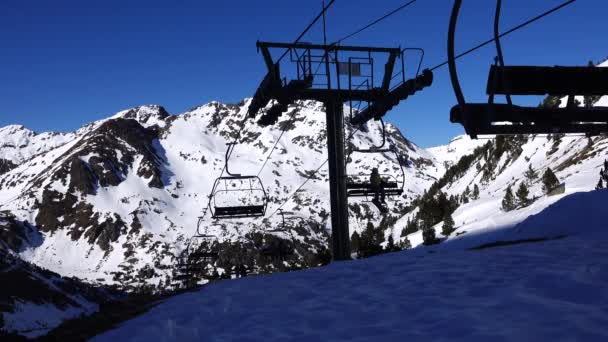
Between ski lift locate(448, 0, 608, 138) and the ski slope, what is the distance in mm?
2508

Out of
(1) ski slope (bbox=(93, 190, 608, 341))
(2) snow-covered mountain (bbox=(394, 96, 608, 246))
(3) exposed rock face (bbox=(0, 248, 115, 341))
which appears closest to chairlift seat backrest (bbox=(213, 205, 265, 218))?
(1) ski slope (bbox=(93, 190, 608, 341))

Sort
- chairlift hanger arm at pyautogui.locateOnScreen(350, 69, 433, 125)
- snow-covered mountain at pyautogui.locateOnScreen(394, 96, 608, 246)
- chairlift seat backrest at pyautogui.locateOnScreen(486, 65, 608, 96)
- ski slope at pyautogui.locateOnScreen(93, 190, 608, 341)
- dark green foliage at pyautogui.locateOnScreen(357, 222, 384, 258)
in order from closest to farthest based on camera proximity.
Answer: chairlift seat backrest at pyautogui.locateOnScreen(486, 65, 608, 96) < ski slope at pyautogui.locateOnScreen(93, 190, 608, 341) < chairlift hanger arm at pyautogui.locateOnScreen(350, 69, 433, 125) < dark green foliage at pyautogui.locateOnScreen(357, 222, 384, 258) < snow-covered mountain at pyautogui.locateOnScreen(394, 96, 608, 246)

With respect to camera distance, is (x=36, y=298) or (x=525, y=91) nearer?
(x=525, y=91)

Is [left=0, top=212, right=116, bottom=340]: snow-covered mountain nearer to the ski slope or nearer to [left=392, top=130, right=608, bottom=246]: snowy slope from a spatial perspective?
[left=392, top=130, right=608, bottom=246]: snowy slope

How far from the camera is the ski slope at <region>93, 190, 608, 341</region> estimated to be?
6910 millimetres

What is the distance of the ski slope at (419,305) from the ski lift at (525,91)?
2508 mm

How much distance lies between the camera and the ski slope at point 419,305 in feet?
22.7

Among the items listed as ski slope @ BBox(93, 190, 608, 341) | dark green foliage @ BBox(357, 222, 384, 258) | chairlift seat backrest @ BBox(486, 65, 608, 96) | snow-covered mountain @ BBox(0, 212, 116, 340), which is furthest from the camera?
snow-covered mountain @ BBox(0, 212, 116, 340)

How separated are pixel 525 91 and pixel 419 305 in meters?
3.78

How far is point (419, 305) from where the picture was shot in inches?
342

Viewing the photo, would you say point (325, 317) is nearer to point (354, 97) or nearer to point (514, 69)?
point (514, 69)

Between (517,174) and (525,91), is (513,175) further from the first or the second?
(525,91)

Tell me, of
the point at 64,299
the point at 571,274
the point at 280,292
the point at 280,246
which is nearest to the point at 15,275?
the point at 64,299

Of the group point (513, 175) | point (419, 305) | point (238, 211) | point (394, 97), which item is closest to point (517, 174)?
point (513, 175)
